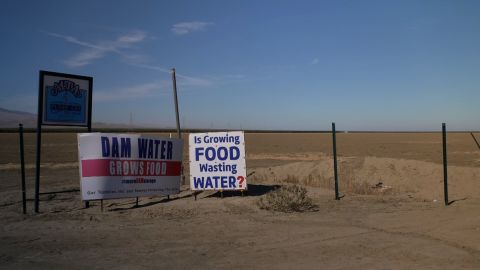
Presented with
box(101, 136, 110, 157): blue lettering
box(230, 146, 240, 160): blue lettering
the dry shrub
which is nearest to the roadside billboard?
box(101, 136, 110, 157): blue lettering

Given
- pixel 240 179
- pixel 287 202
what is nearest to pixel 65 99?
pixel 240 179

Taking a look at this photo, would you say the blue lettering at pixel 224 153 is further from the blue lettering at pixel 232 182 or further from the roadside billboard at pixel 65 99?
the roadside billboard at pixel 65 99

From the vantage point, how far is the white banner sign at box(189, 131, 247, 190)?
42.1 feet

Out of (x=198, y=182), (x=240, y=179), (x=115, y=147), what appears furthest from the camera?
(x=198, y=182)

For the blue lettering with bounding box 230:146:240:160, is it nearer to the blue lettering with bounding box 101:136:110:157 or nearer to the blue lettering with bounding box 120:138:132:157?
the blue lettering with bounding box 120:138:132:157

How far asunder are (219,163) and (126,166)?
8.07 feet

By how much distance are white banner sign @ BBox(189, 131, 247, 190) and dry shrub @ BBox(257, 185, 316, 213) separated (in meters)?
1.49

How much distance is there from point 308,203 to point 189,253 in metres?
4.52

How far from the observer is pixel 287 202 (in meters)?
11.0

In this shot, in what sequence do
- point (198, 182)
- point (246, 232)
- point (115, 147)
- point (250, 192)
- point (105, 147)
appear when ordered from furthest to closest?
point (250, 192), point (198, 182), point (115, 147), point (105, 147), point (246, 232)

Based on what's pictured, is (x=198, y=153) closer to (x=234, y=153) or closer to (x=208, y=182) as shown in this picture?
(x=208, y=182)

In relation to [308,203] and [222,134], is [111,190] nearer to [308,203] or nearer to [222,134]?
[222,134]

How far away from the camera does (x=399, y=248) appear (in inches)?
295

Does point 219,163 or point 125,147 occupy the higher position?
point 125,147
